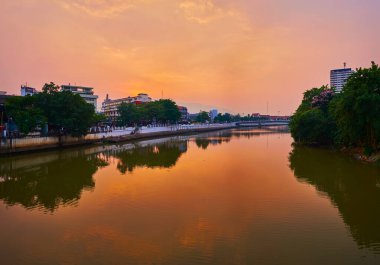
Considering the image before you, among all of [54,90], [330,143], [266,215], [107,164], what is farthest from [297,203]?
[54,90]

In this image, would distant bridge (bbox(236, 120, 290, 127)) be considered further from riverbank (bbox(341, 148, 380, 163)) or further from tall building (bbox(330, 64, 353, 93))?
riverbank (bbox(341, 148, 380, 163))

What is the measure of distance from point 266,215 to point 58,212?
8.89 metres

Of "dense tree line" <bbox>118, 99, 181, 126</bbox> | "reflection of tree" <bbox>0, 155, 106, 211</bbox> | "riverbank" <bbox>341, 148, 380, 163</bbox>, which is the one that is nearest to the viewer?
"reflection of tree" <bbox>0, 155, 106, 211</bbox>

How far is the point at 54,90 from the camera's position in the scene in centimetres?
3794

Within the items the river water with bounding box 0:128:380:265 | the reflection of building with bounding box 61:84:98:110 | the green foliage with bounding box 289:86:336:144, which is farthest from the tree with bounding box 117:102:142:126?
the river water with bounding box 0:128:380:265

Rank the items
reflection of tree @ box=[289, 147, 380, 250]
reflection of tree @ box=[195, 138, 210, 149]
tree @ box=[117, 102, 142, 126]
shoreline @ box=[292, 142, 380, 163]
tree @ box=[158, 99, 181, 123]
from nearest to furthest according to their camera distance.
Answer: reflection of tree @ box=[289, 147, 380, 250]
shoreline @ box=[292, 142, 380, 163]
reflection of tree @ box=[195, 138, 210, 149]
tree @ box=[117, 102, 142, 126]
tree @ box=[158, 99, 181, 123]

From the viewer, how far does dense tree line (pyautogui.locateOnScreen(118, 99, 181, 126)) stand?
7094cm

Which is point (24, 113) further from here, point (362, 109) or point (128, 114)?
point (128, 114)

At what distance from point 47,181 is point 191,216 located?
1211cm

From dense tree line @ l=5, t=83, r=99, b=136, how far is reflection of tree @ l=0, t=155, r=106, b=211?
5.02m

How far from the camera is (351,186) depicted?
18031 millimetres

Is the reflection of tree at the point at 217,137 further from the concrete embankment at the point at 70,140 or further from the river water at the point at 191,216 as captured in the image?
the river water at the point at 191,216

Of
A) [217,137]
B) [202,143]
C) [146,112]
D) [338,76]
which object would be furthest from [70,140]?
[338,76]

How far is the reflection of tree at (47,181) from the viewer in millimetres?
15865
